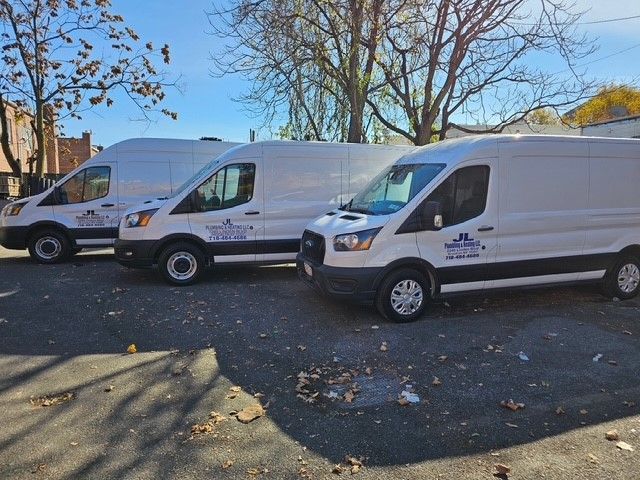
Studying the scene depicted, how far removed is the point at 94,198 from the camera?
1063cm

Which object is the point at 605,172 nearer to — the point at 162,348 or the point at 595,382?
the point at 595,382

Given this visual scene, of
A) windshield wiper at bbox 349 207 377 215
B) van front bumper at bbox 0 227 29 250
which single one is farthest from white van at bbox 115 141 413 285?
van front bumper at bbox 0 227 29 250

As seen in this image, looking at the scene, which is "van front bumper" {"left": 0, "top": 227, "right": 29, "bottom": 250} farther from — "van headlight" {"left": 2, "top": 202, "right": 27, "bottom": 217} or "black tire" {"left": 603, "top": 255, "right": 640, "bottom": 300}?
"black tire" {"left": 603, "top": 255, "right": 640, "bottom": 300}

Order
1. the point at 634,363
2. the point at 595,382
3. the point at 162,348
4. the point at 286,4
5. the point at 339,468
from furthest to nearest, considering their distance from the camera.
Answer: the point at 286,4, the point at 162,348, the point at 634,363, the point at 595,382, the point at 339,468

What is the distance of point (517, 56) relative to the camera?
14828 millimetres

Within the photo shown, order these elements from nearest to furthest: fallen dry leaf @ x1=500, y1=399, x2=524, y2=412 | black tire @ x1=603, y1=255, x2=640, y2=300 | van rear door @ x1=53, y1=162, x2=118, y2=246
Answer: fallen dry leaf @ x1=500, y1=399, x2=524, y2=412 < black tire @ x1=603, y1=255, x2=640, y2=300 < van rear door @ x1=53, y1=162, x2=118, y2=246

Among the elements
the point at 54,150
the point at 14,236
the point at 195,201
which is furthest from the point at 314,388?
the point at 54,150

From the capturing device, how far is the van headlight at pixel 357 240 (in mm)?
5945

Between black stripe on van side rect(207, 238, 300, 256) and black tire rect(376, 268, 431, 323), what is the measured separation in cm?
299

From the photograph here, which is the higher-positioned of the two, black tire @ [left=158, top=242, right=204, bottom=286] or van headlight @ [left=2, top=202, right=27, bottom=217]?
van headlight @ [left=2, top=202, right=27, bottom=217]

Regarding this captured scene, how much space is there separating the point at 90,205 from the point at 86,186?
42cm

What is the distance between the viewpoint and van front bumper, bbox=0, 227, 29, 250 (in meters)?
10.3

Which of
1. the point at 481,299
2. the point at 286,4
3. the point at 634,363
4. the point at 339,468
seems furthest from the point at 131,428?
the point at 286,4

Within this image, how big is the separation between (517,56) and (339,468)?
14.7 metres
